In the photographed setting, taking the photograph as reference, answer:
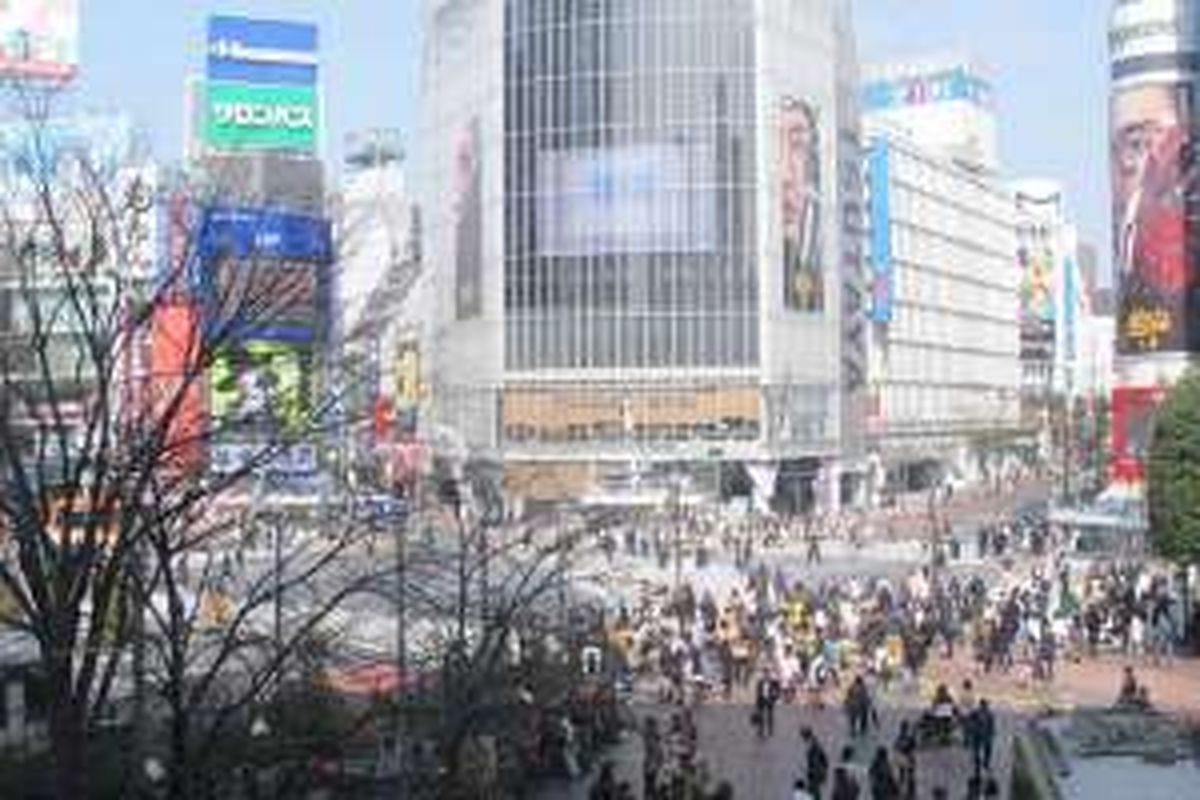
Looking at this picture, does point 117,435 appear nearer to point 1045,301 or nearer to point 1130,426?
point 1130,426

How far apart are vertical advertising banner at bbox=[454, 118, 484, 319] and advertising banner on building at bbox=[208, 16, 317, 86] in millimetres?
13564

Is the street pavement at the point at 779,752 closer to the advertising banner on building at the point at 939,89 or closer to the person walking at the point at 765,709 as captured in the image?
the person walking at the point at 765,709

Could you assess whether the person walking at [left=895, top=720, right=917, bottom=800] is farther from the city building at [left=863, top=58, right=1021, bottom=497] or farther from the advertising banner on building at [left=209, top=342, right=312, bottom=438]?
the city building at [left=863, top=58, right=1021, bottom=497]

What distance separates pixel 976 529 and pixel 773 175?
2168cm

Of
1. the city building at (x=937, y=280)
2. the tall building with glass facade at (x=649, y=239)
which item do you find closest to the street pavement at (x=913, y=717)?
the tall building with glass facade at (x=649, y=239)

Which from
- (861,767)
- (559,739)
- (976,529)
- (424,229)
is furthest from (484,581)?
(424,229)

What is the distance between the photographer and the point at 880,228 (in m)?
123

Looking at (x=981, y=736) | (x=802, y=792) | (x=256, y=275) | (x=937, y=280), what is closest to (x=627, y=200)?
(x=937, y=280)

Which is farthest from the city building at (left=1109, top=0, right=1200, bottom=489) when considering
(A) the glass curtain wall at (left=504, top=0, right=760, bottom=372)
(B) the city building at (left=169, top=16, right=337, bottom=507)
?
(B) the city building at (left=169, top=16, right=337, bottom=507)

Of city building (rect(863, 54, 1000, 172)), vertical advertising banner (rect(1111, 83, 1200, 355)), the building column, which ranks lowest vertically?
the building column

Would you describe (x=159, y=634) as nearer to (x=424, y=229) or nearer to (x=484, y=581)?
(x=484, y=581)

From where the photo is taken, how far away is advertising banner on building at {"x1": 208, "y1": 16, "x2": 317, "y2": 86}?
84.9 meters

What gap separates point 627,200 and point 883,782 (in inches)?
2822

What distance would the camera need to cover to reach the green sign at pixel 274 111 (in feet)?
269
